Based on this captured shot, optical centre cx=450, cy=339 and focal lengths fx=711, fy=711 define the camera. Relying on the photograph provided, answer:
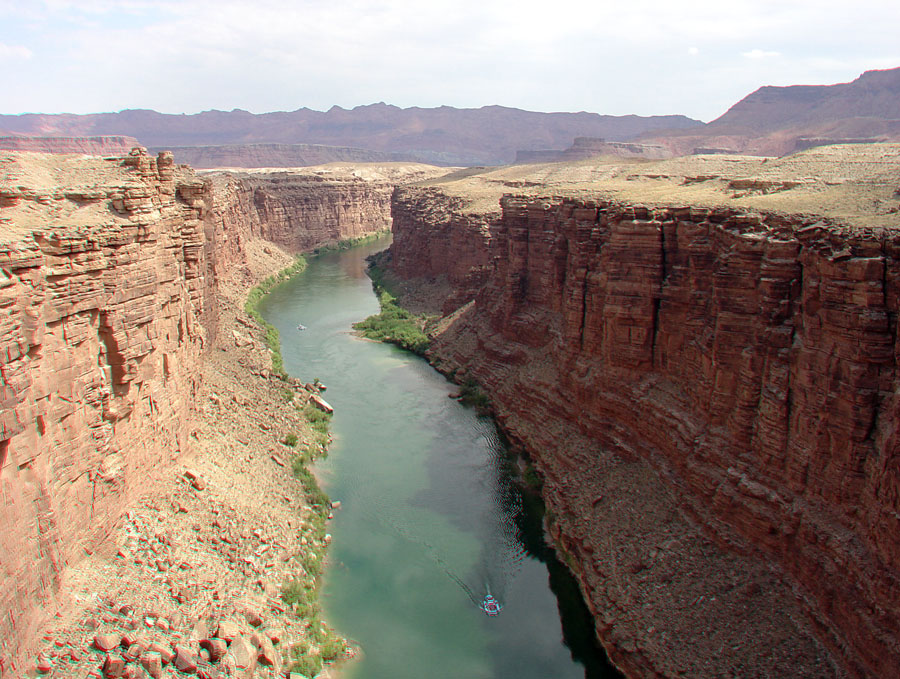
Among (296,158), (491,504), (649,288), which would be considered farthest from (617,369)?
(296,158)

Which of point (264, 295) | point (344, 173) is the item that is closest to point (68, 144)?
point (344, 173)

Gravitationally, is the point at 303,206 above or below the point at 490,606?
above

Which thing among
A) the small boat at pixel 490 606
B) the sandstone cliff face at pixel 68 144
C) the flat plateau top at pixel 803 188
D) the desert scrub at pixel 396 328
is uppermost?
the sandstone cliff face at pixel 68 144

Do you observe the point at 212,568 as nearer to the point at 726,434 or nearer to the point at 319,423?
the point at 319,423

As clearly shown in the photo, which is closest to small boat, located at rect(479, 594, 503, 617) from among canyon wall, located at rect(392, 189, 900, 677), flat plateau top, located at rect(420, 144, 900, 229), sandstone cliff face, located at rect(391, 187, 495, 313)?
canyon wall, located at rect(392, 189, 900, 677)

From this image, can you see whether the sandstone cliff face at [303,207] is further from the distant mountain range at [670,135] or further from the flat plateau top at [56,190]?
the distant mountain range at [670,135]

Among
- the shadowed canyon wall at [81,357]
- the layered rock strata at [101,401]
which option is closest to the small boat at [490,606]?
the layered rock strata at [101,401]

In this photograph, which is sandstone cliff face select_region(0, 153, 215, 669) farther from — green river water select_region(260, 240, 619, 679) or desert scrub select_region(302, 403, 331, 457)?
desert scrub select_region(302, 403, 331, 457)
